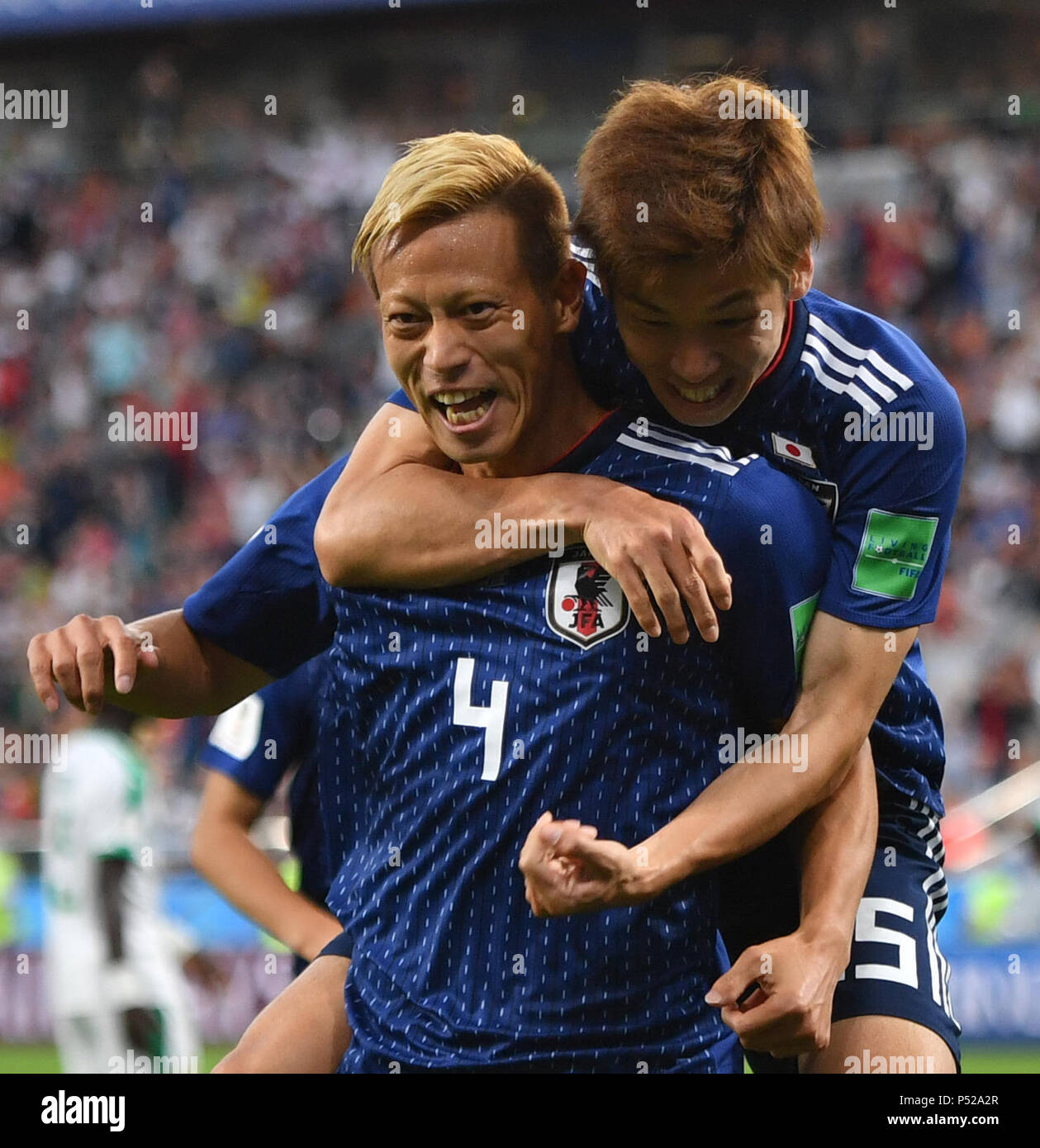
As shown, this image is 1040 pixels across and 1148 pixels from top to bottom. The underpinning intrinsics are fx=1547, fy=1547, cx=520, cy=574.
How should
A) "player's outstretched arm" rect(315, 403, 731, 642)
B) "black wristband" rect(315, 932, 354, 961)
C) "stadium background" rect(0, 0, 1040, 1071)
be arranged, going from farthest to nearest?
"stadium background" rect(0, 0, 1040, 1071)
"black wristband" rect(315, 932, 354, 961)
"player's outstretched arm" rect(315, 403, 731, 642)

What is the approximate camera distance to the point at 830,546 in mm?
2170

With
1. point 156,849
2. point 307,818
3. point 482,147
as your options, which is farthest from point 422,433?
point 156,849

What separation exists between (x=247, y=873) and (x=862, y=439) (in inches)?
74.0

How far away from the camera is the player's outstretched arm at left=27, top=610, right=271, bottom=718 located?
2.06 meters

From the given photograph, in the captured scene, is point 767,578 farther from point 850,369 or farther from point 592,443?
point 850,369

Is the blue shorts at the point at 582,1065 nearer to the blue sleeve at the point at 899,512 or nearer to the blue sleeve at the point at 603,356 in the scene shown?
the blue sleeve at the point at 899,512

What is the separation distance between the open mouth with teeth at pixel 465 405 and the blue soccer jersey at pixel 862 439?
189 mm

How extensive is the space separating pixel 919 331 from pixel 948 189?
1088mm

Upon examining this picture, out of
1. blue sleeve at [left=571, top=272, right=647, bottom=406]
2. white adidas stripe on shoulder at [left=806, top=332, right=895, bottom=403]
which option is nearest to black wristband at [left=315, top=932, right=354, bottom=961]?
blue sleeve at [left=571, top=272, right=647, bottom=406]

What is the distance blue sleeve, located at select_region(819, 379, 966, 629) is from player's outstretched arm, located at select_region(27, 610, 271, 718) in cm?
91

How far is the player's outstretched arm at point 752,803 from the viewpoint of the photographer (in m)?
1.64

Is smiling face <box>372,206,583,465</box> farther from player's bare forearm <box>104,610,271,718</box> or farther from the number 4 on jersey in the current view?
player's bare forearm <box>104,610,271,718</box>

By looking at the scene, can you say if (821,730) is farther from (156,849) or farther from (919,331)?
(919,331)

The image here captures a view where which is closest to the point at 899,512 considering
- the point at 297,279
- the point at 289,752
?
the point at 289,752
